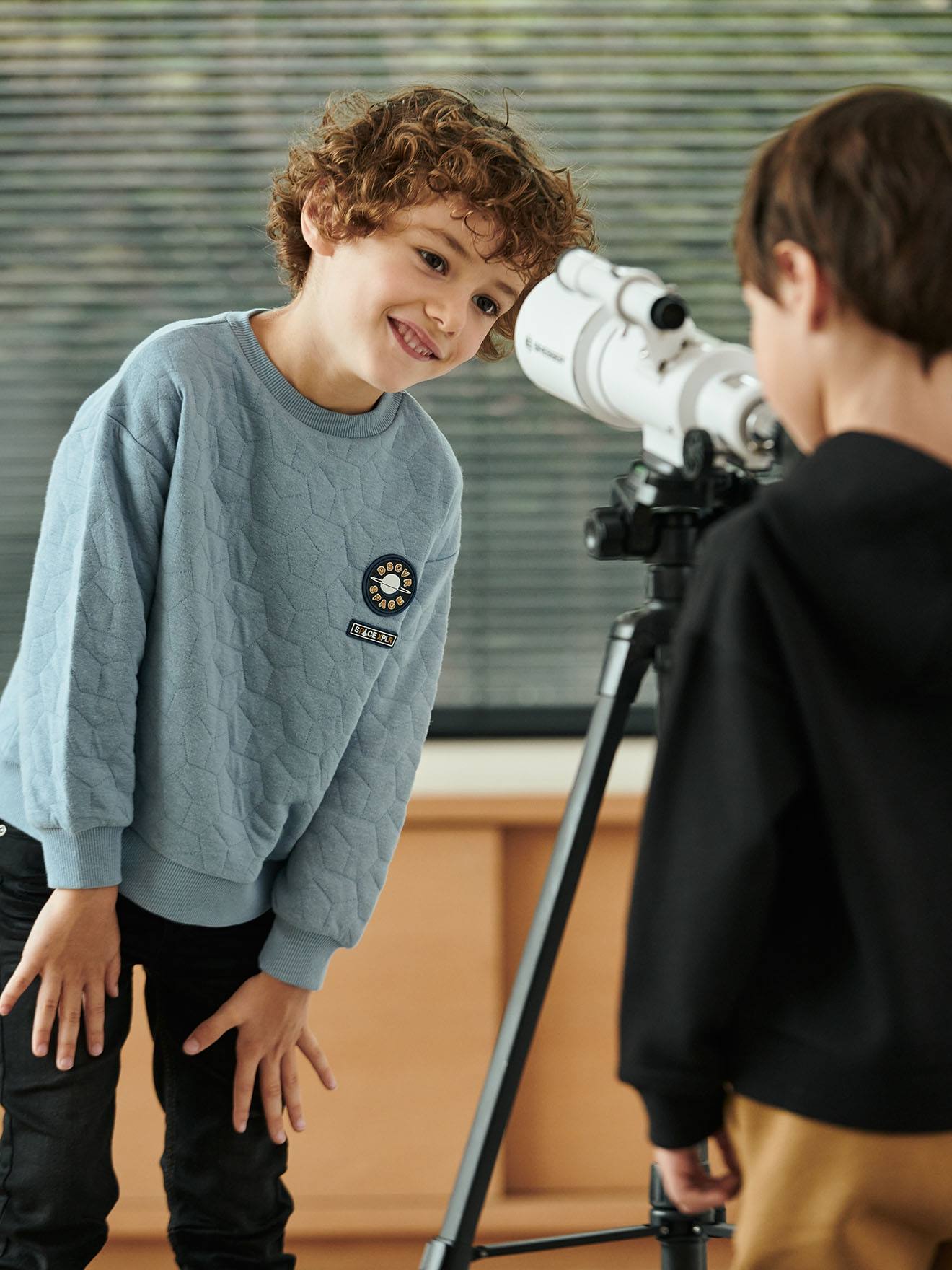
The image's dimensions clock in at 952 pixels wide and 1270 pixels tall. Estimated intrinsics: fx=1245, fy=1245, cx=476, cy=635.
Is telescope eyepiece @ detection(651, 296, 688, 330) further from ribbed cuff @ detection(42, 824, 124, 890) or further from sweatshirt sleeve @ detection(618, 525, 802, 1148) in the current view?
ribbed cuff @ detection(42, 824, 124, 890)

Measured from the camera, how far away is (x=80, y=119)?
1.93 m

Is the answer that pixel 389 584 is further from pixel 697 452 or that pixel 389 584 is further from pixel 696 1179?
pixel 696 1179

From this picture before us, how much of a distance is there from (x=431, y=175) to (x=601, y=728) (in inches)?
20.2

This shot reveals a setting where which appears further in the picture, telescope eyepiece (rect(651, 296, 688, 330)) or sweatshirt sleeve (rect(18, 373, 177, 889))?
sweatshirt sleeve (rect(18, 373, 177, 889))

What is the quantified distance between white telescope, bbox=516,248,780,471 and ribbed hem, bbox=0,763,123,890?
51cm

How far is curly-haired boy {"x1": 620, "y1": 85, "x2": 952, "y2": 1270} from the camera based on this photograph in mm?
666

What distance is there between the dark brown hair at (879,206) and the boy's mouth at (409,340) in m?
0.42

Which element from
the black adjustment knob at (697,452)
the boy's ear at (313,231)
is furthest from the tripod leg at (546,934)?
the boy's ear at (313,231)

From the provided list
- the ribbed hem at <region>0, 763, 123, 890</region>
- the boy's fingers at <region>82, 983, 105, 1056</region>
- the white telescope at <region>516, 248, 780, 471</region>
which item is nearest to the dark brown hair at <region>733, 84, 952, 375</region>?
the white telescope at <region>516, 248, 780, 471</region>

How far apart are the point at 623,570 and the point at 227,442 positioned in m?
1.07

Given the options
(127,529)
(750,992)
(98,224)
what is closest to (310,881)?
(127,529)

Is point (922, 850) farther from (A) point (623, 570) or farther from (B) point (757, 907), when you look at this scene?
(A) point (623, 570)

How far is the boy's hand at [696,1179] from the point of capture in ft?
2.46

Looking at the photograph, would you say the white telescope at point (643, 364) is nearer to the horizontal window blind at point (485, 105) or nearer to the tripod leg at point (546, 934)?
the tripod leg at point (546, 934)
